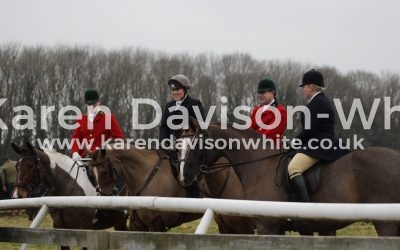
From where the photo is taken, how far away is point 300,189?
702 cm

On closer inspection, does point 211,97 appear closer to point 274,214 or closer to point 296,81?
point 296,81

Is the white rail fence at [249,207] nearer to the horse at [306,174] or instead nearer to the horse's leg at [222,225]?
the horse at [306,174]

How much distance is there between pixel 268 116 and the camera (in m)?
8.81

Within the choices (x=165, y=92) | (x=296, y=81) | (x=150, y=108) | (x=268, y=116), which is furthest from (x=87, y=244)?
(x=296, y=81)

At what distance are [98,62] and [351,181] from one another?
1673 inches

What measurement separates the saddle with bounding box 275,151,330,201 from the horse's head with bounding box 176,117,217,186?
0.91m

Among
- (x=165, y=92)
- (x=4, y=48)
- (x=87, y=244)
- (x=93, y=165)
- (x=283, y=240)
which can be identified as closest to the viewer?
(x=283, y=240)

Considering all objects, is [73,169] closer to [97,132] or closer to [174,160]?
[97,132]

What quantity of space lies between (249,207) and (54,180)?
20.1 ft

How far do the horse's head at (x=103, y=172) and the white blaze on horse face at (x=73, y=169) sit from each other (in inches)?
44.4

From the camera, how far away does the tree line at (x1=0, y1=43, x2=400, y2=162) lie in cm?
4369

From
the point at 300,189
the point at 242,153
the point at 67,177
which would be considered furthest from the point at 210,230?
the point at 300,189

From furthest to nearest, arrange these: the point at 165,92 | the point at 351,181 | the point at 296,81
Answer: the point at 296,81
the point at 165,92
the point at 351,181

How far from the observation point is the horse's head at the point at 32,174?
9.24 metres
